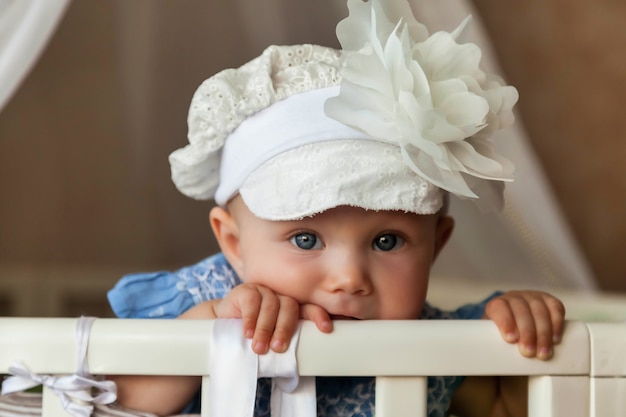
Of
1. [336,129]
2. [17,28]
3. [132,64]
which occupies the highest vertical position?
[132,64]

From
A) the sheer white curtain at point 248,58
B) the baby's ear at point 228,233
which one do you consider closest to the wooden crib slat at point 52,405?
the baby's ear at point 228,233

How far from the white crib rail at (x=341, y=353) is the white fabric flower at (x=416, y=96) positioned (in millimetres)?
151

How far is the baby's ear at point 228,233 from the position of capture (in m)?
1.10

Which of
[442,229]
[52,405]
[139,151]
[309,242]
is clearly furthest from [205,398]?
[139,151]

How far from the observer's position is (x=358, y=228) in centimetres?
95

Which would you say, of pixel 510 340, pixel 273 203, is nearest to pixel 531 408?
pixel 510 340

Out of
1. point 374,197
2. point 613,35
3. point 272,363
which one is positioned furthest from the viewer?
point 613,35

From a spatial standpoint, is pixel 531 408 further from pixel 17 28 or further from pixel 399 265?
pixel 17 28

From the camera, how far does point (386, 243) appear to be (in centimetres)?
99

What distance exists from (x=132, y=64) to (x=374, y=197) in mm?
1114

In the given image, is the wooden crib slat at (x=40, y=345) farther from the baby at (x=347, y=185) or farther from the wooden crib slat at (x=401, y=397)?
the wooden crib slat at (x=401, y=397)

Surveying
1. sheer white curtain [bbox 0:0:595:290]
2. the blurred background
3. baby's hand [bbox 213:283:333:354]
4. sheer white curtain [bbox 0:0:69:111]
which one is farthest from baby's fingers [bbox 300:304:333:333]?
the blurred background

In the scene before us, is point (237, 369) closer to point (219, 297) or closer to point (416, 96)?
point (416, 96)

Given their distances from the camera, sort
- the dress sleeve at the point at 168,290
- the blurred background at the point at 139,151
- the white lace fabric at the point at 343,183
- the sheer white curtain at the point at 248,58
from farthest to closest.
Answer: the blurred background at the point at 139,151 < the sheer white curtain at the point at 248,58 < the dress sleeve at the point at 168,290 < the white lace fabric at the point at 343,183
